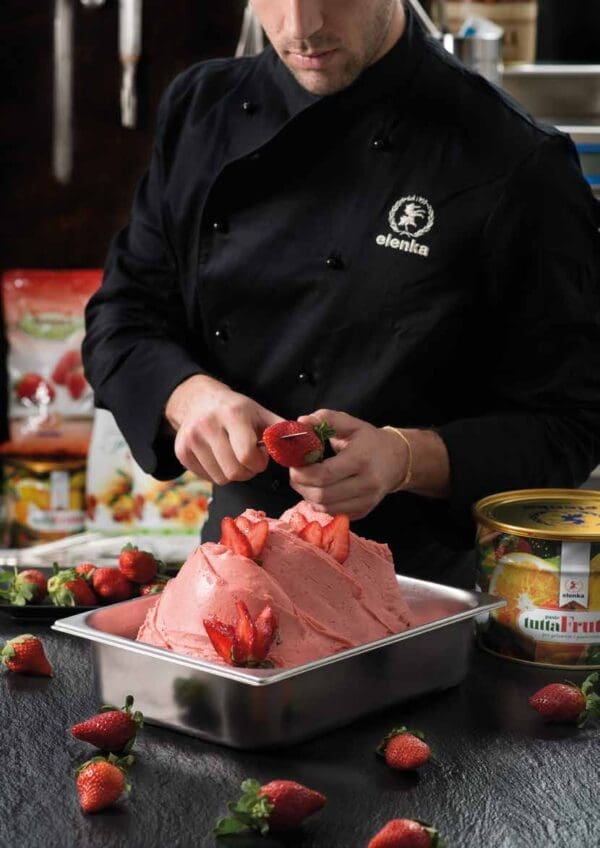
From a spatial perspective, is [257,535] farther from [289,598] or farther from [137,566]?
[137,566]

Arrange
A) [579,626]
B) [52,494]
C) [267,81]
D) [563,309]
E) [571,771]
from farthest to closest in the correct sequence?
[52,494] < [267,81] < [563,309] < [579,626] < [571,771]

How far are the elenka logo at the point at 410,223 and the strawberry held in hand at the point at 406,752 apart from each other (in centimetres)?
83

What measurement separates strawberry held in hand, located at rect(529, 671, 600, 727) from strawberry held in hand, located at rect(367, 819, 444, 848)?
324 mm

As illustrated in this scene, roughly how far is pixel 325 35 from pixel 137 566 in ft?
2.32

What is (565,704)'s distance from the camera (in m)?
1.36

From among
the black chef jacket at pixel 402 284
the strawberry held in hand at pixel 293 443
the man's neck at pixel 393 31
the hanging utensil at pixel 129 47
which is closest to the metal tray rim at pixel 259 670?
the strawberry held in hand at pixel 293 443

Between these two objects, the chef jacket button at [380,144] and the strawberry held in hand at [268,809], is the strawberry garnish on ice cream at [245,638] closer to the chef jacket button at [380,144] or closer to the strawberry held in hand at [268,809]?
the strawberry held in hand at [268,809]

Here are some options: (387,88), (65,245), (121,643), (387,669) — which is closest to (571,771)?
(387,669)

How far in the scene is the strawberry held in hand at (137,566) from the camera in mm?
1680

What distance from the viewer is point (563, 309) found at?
73.9 inches

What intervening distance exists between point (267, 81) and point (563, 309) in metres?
0.57

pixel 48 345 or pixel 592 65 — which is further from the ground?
pixel 592 65

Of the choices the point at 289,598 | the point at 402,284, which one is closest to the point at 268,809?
the point at 289,598

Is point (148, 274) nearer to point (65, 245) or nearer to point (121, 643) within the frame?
point (121, 643)
